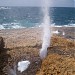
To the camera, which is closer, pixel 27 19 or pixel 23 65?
pixel 23 65

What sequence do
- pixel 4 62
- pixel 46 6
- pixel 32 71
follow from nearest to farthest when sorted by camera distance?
1. pixel 32 71
2. pixel 4 62
3. pixel 46 6

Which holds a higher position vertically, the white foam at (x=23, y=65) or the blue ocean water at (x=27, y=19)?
the white foam at (x=23, y=65)

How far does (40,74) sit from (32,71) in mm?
853

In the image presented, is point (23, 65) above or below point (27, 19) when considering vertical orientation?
above

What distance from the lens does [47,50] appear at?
56.9ft

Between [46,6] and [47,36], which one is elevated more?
[46,6]

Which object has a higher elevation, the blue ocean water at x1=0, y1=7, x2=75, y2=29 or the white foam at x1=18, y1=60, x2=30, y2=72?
the white foam at x1=18, y1=60, x2=30, y2=72

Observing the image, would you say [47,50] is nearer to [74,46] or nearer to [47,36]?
[47,36]

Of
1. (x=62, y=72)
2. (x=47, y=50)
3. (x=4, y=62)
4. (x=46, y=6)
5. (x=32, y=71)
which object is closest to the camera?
(x=62, y=72)

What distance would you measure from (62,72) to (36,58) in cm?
294

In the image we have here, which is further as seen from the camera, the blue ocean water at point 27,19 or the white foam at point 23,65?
the blue ocean water at point 27,19

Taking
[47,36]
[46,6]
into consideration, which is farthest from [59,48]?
[46,6]

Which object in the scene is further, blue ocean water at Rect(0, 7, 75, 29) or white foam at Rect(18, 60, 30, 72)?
blue ocean water at Rect(0, 7, 75, 29)

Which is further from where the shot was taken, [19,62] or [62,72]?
[19,62]
